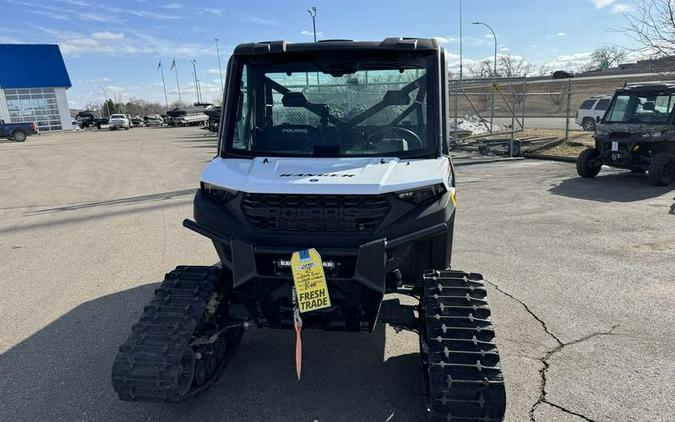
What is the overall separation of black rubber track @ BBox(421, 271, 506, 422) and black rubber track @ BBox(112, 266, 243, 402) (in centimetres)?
146

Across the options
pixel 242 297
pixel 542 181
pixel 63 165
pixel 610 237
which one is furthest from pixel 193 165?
pixel 242 297

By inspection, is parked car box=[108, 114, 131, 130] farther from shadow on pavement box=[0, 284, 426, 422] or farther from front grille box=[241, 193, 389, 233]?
front grille box=[241, 193, 389, 233]

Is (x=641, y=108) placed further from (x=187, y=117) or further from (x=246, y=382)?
(x=187, y=117)

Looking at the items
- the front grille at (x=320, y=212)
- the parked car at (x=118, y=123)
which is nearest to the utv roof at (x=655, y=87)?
the front grille at (x=320, y=212)

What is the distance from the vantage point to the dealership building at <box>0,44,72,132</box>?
2100 inches

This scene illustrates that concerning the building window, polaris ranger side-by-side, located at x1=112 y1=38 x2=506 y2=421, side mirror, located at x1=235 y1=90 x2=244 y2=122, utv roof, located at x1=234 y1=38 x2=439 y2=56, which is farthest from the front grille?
the building window

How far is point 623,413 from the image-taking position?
10.6 ft

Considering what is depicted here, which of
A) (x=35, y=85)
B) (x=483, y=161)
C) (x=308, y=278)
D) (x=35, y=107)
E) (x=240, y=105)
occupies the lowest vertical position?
(x=483, y=161)

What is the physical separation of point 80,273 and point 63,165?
49.1 feet

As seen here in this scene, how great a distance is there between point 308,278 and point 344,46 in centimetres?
167

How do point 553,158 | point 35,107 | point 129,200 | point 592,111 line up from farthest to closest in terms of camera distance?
point 35,107 < point 592,111 < point 553,158 < point 129,200

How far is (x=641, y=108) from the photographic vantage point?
11.9 metres

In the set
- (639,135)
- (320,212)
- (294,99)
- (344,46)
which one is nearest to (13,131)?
(639,135)

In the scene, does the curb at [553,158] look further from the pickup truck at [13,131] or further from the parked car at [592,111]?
the pickup truck at [13,131]
